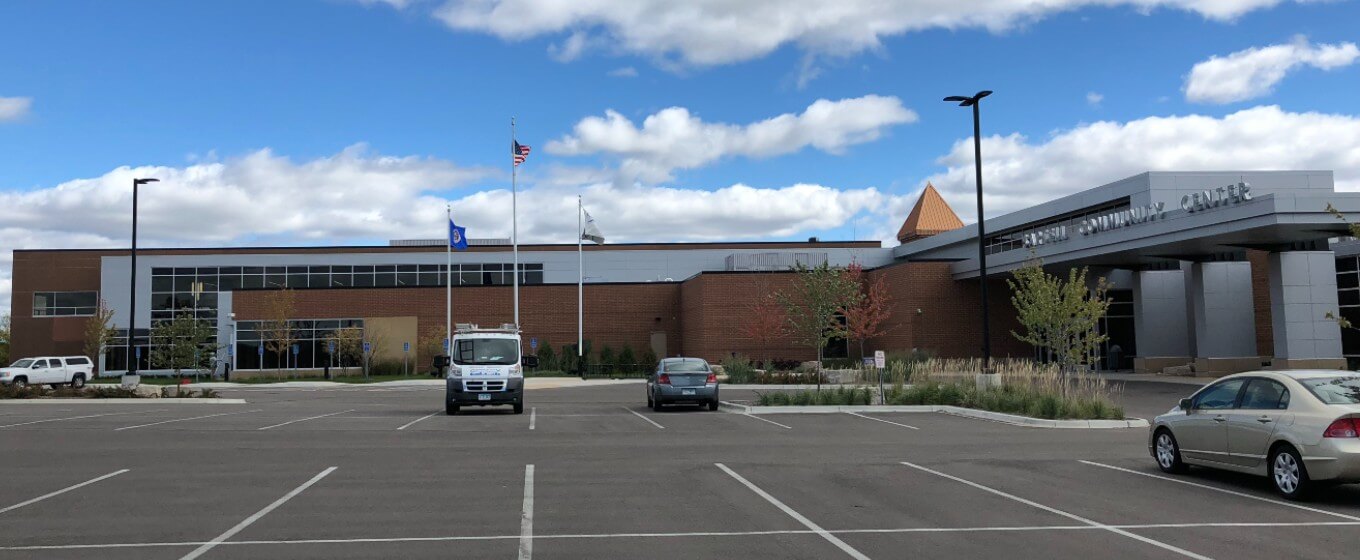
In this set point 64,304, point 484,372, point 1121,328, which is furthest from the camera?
point 64,304

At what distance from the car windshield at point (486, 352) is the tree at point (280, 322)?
131 ft

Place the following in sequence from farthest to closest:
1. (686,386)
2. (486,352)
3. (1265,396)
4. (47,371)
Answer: (47,371)
(686,386)
(486,352)
(1265,396)

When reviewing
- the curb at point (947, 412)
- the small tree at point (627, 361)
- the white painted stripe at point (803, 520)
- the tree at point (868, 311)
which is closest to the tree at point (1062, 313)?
the curb at point (947, 412)

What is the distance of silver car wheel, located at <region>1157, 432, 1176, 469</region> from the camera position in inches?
500

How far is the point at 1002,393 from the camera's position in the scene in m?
24.3

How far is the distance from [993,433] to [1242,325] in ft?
100

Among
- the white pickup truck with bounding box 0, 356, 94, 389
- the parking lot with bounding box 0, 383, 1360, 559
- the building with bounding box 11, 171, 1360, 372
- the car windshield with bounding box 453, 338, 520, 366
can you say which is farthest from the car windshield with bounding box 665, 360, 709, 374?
the white pickup truck with bounding box 0, 356, 94, 389

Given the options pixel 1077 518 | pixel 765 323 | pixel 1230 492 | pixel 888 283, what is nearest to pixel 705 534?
pixel 1077 518

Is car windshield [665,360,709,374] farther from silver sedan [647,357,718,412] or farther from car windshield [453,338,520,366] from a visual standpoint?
car windshield [453,338,520,366]

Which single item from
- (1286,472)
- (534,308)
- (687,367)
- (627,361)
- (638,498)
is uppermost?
(534,308)

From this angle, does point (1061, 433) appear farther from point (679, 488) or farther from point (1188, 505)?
point (679, 488)

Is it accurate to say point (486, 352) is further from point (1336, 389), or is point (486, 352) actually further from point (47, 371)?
point (47, 371)

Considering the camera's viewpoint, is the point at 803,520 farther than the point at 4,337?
No

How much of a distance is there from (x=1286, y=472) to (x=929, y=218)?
206 feet
